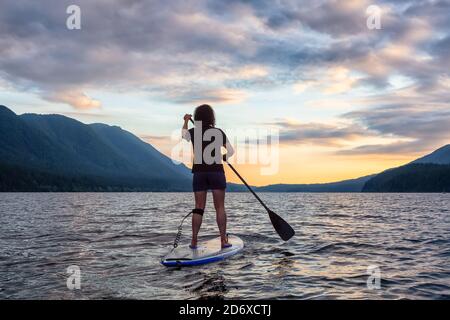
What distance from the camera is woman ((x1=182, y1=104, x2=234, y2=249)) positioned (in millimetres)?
10078

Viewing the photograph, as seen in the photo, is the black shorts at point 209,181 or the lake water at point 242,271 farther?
the black shorts at point 209,181

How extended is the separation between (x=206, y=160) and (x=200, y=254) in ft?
8.05

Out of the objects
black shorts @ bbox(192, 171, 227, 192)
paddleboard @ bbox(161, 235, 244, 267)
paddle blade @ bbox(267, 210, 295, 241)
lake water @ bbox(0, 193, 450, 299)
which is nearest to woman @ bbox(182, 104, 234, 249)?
black shorts @ bbox(192, 171, 227, 192)

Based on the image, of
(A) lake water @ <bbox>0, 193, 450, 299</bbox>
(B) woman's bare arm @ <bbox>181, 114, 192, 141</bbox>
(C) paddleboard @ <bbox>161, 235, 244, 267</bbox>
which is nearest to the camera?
(A) lake water @ <bbox>0, 193, 450, 299</bbox>

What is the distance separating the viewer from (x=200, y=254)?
10.1 meters

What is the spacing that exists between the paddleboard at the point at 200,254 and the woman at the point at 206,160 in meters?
0.56

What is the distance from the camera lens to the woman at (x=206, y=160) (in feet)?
33.1

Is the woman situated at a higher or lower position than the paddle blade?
higher

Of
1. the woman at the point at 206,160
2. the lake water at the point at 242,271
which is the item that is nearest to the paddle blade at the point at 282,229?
the lake water at the point at 242,271

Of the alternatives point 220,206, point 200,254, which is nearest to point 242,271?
point 200,254

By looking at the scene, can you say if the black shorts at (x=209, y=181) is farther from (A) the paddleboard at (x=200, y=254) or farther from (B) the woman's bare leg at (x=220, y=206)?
(A) the paddleboard at (x=200, y=254)

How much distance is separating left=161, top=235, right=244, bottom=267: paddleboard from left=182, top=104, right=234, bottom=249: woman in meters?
0.56

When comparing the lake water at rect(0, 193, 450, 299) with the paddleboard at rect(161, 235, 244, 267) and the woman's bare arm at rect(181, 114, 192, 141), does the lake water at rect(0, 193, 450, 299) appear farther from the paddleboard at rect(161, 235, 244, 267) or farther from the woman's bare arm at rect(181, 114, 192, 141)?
the woman's bare arm at rect(181, 114, 192, 141)
